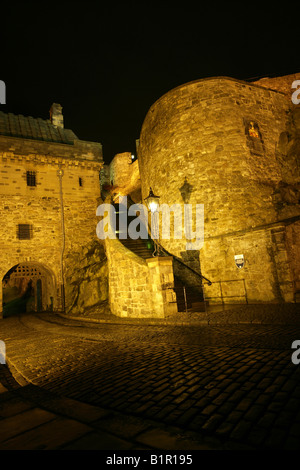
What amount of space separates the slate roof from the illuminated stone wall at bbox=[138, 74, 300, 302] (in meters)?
9.30

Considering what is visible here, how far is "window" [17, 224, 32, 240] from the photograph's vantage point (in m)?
17.0

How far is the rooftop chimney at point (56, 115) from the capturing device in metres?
21.5

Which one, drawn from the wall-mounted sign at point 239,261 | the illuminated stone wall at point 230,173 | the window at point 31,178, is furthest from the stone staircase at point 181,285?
the window at point 31,178

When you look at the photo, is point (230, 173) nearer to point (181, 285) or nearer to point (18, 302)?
point (181, 285)

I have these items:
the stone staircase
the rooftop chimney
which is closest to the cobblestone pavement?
the stone staircase

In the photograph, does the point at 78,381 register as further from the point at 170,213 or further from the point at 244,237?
the point at 170,213

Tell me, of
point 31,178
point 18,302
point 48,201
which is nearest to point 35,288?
point 18,302

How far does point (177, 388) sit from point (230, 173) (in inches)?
423

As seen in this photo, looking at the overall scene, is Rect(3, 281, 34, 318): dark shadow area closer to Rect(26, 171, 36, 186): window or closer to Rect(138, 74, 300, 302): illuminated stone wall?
Rect(26, 171, 36, 186): window

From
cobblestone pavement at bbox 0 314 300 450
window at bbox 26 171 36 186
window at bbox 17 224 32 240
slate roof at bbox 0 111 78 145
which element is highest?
slate roof at bbox 0 111 78 145

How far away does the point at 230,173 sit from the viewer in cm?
1230

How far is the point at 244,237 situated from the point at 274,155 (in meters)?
5.36

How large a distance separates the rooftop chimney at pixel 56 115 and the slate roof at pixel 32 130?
39 cm
